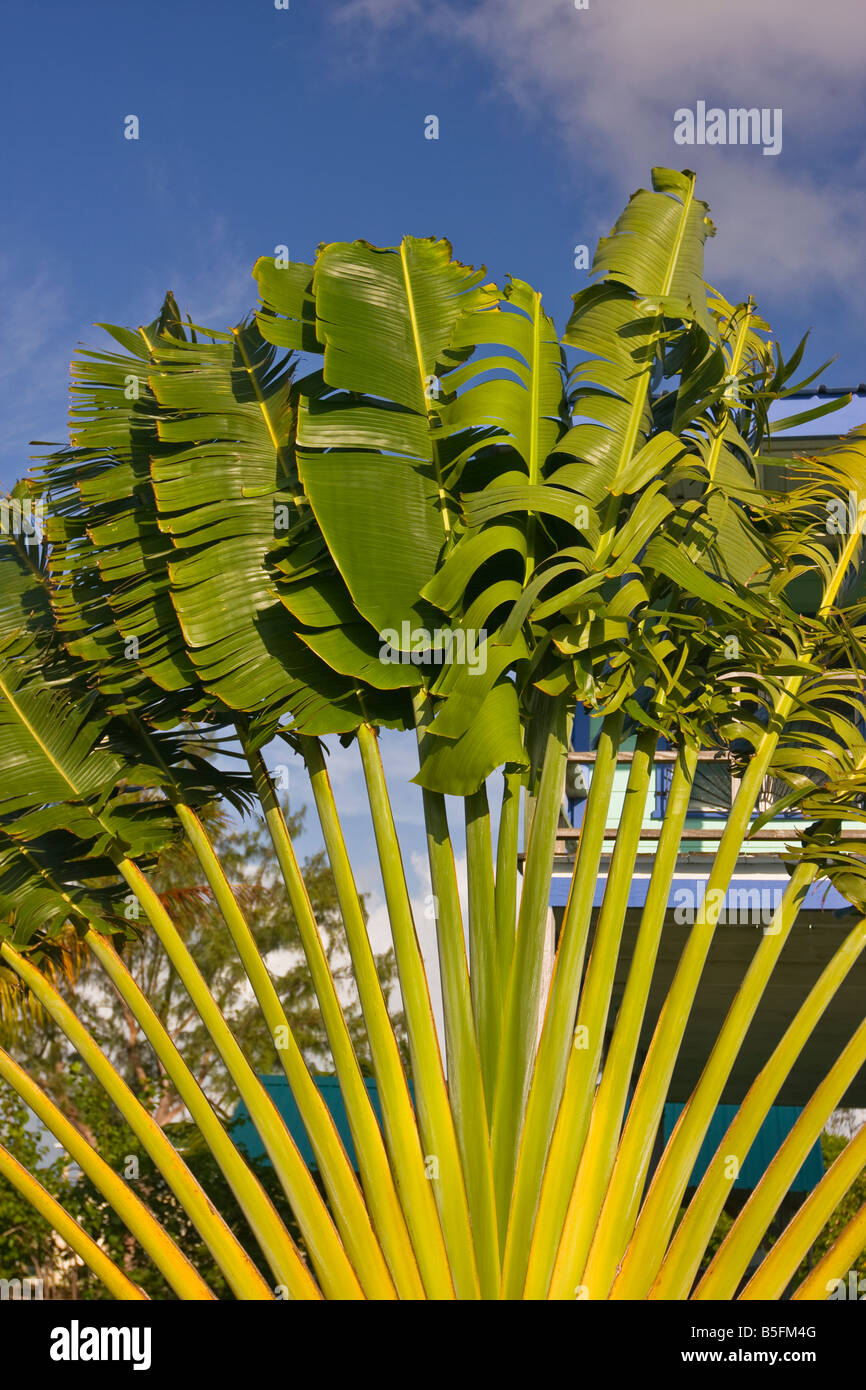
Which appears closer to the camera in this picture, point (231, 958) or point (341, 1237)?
point (341, 1237)

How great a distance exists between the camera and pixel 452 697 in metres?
4.52

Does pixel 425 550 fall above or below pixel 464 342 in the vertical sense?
below

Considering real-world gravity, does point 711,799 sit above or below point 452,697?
above

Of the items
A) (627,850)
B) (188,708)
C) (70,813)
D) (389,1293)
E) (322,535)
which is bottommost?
(389,1293)

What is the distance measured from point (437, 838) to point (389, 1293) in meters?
1.81

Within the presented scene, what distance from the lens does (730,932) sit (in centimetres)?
802

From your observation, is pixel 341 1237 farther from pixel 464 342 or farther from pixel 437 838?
pixel 464 342

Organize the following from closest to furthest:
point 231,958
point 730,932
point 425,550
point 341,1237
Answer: point 341,1237, point 425,550, point 730,932, point 231,958

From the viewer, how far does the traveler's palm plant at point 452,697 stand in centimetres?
430

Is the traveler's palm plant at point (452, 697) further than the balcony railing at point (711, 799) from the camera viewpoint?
No

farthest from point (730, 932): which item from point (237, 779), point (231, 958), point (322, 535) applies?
point (231, 958)

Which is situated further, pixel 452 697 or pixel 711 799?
pixel 711 799

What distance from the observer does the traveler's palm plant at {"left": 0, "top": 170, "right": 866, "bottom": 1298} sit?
430 cm

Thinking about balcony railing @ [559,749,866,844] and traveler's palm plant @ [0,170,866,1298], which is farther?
balcony railing @ [559,749,866,844]
